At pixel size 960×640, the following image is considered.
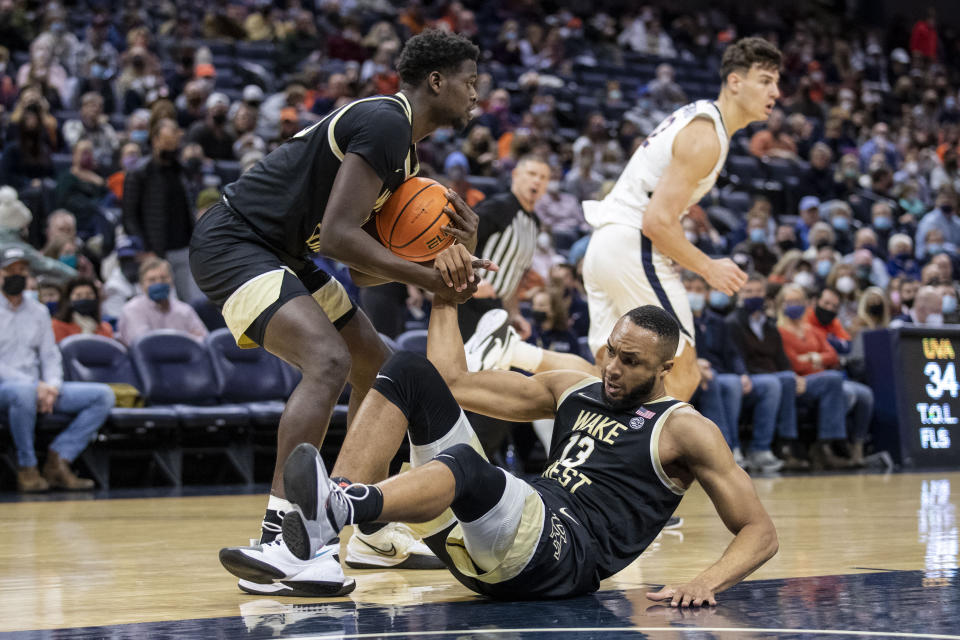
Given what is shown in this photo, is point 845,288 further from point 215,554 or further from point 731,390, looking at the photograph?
point 215,554

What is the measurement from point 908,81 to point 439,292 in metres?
17.7

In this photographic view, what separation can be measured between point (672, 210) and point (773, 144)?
445 inches

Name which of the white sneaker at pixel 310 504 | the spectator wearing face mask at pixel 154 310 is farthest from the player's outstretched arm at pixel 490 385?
the spectator wearing face mask at pixel 154 310

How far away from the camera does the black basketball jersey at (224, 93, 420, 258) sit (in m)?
3.42

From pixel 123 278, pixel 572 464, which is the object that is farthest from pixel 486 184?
pixel 572 464

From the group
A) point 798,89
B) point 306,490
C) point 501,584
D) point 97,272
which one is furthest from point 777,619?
point 798,89

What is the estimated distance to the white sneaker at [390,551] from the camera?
380cm

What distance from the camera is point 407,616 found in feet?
9.30

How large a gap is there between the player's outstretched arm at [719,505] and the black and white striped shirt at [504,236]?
2955 millimetres

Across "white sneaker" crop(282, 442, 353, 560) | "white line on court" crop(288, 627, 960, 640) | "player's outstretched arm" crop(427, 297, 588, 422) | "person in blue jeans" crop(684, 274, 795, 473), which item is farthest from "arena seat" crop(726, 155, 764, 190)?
"white sneaker" crop(282, 442, 353, 560)

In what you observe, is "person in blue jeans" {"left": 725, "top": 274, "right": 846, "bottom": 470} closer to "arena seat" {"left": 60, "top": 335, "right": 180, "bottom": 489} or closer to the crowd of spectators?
the crowd of spectators

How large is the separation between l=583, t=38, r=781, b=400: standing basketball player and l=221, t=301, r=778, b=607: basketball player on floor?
1.43 m

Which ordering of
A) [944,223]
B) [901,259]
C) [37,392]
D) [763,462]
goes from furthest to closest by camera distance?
1. [944,223]
2. [901,259]
3. [763,462]
4. [37,392]

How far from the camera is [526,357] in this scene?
17.5ft
